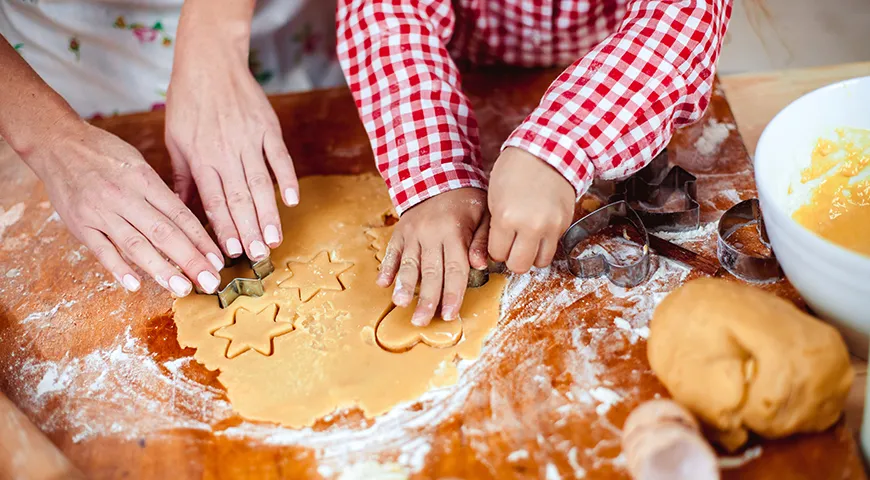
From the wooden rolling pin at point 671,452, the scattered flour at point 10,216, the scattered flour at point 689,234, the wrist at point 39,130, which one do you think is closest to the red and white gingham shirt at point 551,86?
the scattered flour at point 689,234

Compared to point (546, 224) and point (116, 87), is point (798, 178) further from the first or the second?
point (116, 87)

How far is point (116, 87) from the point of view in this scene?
1332mm

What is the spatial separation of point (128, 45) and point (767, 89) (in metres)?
1.16

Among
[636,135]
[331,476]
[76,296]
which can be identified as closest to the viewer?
[331,476]

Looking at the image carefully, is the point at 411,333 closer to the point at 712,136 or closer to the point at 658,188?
the point at 658,188

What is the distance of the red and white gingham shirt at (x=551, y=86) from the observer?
849 millimetres

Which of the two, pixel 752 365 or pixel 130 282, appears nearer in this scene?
pixel 752 365

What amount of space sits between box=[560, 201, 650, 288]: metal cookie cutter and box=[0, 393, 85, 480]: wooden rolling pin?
63 centimetres

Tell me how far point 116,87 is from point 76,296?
21.0 inches

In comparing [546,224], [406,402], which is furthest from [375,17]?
[406,402]

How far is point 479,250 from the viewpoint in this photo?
86 centimetres

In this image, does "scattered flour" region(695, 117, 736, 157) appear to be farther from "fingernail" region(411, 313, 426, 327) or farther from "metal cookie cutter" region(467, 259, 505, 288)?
"fingernail" region(411, 313, 426, 327)

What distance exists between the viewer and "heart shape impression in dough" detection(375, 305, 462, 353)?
83cm

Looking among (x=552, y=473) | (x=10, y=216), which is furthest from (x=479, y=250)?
(x=10, y=216)
